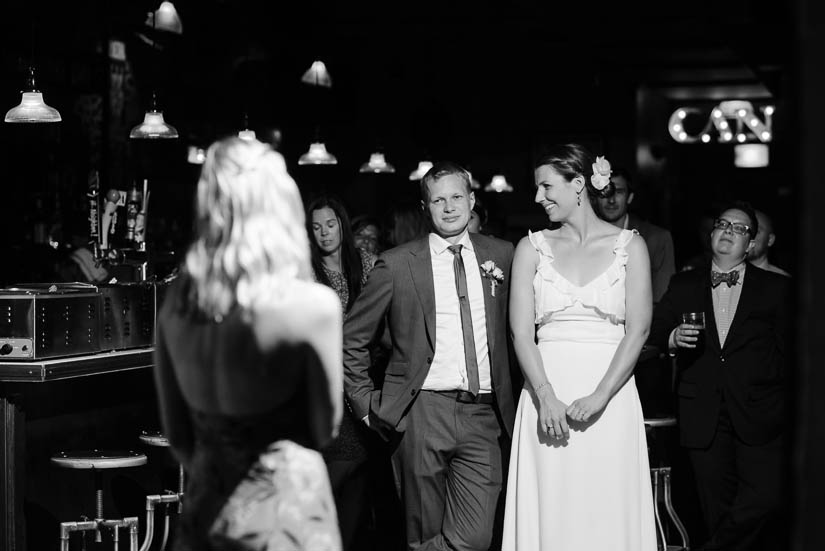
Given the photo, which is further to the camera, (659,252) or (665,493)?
(659,252)

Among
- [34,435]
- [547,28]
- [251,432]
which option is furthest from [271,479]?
[547,28]

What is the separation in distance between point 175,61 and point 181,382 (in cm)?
1066

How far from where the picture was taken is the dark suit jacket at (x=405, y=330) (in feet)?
15.5

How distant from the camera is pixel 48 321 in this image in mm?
5289

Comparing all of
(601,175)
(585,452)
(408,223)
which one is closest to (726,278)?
(601,175)

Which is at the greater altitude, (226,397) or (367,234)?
(367,234)

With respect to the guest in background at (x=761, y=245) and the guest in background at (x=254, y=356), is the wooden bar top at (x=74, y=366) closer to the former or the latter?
the guest in background at (x=254, y=356)

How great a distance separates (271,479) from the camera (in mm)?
2582

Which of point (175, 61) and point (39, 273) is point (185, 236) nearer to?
point (175, 61)

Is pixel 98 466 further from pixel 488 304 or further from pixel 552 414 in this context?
pixel 552 414

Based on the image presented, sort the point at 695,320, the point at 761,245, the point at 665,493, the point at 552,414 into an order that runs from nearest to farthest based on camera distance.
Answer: the point at 552,414 → the point at 695,320 → the point at 665,493 → the point at 761,245

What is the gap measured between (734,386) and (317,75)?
854cm

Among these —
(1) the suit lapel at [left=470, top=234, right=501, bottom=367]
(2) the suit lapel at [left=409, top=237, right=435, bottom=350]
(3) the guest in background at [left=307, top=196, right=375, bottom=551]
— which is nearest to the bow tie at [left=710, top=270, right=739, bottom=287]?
(1) the suit lapel at [left=470, top=234, right=501, bottom=367]

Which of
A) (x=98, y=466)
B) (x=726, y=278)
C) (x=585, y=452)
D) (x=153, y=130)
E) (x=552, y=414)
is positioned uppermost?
(x=153, y=130)
